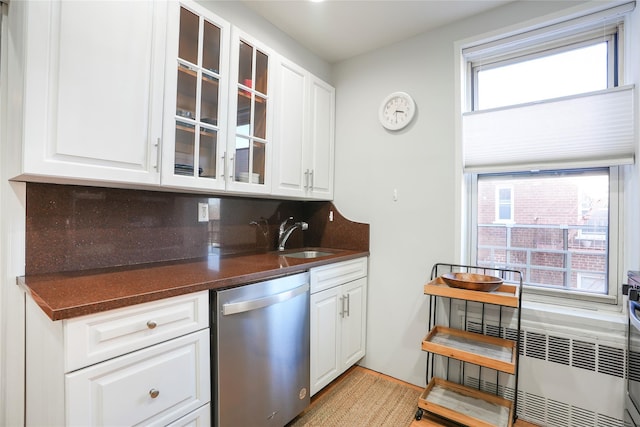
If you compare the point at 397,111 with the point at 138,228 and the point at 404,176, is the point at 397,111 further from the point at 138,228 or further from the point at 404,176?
the point at 138,228

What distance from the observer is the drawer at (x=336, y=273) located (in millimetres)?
1858

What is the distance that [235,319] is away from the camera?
133cm

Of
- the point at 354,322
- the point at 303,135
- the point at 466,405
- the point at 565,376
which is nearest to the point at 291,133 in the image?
the point at 303,135

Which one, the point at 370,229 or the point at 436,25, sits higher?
the point at 436,25

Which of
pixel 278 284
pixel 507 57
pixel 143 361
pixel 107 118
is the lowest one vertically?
pixel 143 361

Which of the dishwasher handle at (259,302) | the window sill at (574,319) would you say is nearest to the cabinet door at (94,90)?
the dishwasher handle at (259,302)

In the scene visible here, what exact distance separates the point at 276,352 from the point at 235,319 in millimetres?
343

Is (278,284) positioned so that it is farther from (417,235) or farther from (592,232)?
(592,232)

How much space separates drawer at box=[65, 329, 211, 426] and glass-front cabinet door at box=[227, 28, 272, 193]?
91cm

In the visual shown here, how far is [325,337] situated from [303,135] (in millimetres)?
1422

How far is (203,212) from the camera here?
1.97 metres

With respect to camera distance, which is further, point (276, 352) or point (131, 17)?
point (276, 352)

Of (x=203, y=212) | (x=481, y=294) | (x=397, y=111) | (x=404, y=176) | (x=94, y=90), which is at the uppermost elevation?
(x=397, y=111)

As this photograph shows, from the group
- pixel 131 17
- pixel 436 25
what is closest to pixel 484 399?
pixel 436 25
